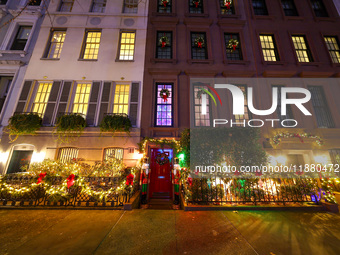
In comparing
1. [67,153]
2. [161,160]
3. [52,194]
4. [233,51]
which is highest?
[233,51]

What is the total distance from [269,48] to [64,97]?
1574cm

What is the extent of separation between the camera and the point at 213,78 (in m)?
9.91

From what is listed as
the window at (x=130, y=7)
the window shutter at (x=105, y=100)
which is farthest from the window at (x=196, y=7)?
the window shutter at (x=105, y=100)

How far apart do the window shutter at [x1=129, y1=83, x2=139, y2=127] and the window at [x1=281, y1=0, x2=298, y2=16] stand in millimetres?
14707

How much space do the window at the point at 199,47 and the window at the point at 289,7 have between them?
8125mm

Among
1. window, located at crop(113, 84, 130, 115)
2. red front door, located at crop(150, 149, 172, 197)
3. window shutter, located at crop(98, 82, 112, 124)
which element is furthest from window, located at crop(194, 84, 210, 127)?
window shutter, located at crop(98, 82, 112, 124)

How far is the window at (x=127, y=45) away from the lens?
10.4 meters

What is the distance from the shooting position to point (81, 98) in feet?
30.8

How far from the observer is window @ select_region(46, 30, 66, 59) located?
1026 centimetres

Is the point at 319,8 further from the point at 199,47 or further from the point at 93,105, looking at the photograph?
the point at 93,105

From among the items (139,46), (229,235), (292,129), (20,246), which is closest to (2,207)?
(20,246)

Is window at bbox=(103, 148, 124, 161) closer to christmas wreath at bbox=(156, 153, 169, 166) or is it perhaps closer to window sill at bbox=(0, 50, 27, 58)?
christmas wreath at bbox=(156, 153, 169, 166)

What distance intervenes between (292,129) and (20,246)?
13.2 m

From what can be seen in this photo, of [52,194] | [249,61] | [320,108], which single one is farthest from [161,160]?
[320,108]
